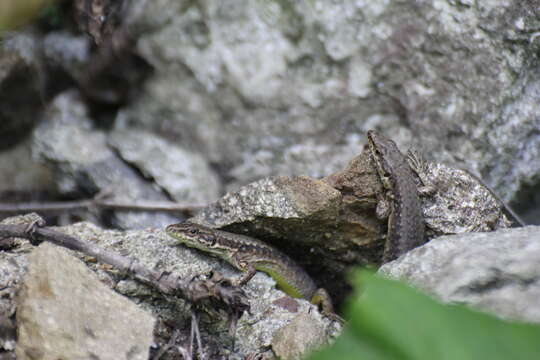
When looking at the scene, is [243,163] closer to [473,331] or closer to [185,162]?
[185,162]

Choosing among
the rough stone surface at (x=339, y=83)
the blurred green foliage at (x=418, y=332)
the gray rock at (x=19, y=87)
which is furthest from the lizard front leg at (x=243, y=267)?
the gray rock at (x=19, y=87)

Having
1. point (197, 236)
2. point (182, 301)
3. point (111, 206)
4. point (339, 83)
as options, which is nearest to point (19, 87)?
point (111, 206)

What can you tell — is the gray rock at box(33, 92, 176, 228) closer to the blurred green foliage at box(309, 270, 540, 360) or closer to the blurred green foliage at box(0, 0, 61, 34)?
the blurred green foliage at box(0, 0, 61, 34)

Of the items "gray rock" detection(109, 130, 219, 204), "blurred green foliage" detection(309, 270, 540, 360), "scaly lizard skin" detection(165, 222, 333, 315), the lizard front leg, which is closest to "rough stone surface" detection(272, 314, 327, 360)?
"scaly lizard skin" detection(165, 222, 333, 315)

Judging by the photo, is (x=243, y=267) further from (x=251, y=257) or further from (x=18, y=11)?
(x=18, y=11)

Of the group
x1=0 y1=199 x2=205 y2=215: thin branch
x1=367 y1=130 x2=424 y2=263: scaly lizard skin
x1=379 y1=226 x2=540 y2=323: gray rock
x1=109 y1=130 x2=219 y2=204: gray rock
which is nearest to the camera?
x1=379 y1=226 x2=540 y2=323: gray rock

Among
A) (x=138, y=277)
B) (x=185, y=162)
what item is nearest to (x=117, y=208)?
(x=185, y=162)

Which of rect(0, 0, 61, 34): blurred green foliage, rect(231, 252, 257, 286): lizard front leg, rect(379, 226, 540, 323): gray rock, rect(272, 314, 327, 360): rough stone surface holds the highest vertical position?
rect(0, 0, 61, 34): blurred green foliage
